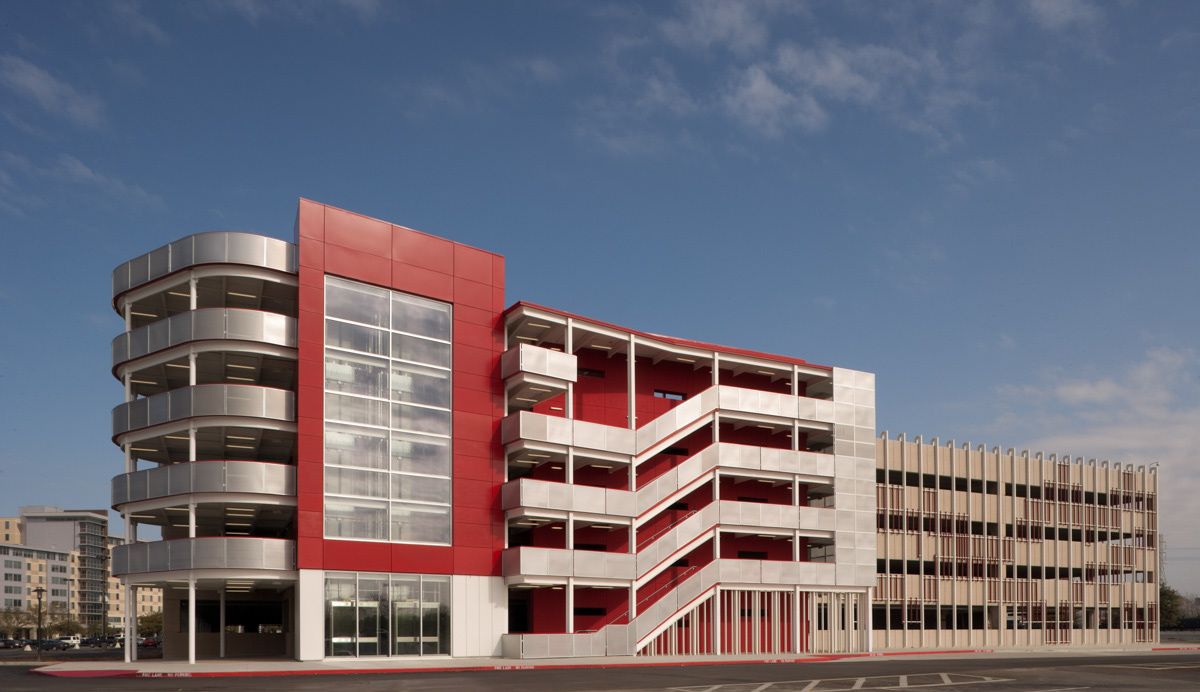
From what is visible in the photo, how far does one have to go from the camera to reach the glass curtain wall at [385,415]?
42.2 m

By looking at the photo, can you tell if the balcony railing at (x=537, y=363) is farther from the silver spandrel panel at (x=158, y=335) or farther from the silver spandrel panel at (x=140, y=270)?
the silver spandrel panel at (x=140, y=270)

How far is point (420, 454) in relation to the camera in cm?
4453

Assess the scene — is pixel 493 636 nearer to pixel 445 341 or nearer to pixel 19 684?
pixel 445 341

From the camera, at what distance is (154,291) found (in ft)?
142

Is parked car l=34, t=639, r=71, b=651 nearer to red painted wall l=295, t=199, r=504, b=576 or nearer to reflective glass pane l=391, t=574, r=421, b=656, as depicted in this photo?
reflective glass pane l=391, t=574, r=421, b=656

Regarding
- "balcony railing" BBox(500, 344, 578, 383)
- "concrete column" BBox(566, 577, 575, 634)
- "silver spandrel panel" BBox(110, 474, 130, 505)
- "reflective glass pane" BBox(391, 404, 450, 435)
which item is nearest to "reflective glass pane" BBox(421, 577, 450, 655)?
"concrete column" BBox(566, 577, 575, 634)

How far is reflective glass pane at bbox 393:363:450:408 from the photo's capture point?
44.5 metres

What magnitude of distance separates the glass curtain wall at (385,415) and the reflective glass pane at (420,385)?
0.05m

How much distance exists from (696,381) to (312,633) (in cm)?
2665

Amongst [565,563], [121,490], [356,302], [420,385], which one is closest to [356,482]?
[420,385]

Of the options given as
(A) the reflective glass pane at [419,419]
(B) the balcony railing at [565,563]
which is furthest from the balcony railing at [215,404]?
(B) the balcony railing at [565,563]

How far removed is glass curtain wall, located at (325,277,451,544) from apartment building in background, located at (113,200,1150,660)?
10 centimetres

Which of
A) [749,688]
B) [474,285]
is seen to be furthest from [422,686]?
[474,285]

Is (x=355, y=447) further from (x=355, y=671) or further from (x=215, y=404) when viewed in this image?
(x=355, y=671)
